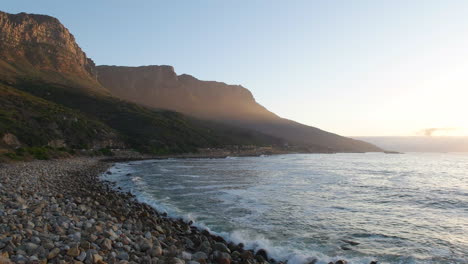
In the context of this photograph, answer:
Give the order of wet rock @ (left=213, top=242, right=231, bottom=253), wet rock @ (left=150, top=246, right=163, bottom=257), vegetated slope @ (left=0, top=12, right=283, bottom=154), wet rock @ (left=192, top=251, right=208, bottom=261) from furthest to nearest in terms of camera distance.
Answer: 1. vegetated slope @ (left=0, top=12, right=283, bottom=154)
2. wet rock @ (left=213, top=242, right=231, bottom=253)
3. wet rock @ (left=192, top=251, right=208, bottom=261)
4. wet rock @ (left=150, top=246, right=163, bottom=257)

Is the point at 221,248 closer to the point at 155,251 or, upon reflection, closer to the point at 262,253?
the point at 262,253

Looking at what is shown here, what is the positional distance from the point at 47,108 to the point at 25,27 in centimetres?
11497

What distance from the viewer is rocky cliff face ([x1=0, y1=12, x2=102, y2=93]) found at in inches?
5689

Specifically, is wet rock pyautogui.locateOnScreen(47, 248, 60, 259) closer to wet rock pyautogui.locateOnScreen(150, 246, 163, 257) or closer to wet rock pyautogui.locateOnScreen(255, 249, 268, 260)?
wet rock pyautogui.locateOnScreen(150, 246, 163, 257)

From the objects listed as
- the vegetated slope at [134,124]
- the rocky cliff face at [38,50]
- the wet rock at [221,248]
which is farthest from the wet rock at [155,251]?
the rocky cliff face at [38,50]

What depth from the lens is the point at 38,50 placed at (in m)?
163

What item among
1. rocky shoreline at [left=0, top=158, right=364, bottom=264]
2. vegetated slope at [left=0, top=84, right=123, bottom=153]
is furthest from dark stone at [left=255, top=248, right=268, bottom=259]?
vegetated slope at [left=0, top=84, right=123, bottom=153]

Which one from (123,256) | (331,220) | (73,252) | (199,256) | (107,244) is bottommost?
(331,220)

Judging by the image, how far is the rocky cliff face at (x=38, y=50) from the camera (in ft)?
474

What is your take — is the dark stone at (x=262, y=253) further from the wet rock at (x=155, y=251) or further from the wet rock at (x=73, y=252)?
the wet rock at (x=73, y=252)

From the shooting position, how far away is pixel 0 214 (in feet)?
33.9

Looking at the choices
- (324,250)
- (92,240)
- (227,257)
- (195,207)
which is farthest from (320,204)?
(92,240)

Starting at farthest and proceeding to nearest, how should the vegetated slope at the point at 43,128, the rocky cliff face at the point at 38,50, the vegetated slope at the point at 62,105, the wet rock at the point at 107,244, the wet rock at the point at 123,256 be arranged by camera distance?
the rocky cliff face at the point at 38,50 → the vegetated slope at the point at 62,105 → the vegetated slope at the point at 43,128 → the wet rock at the point at 107,244 → the wet rock at the point at 123,256

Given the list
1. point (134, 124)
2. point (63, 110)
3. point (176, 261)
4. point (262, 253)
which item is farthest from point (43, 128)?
point (176, 261)
